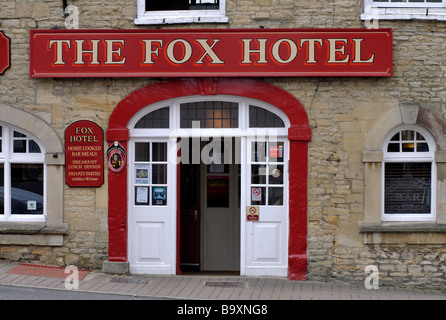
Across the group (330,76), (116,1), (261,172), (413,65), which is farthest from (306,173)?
(116,1)

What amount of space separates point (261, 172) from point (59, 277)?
12.1ft

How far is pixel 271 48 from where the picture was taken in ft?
32.6


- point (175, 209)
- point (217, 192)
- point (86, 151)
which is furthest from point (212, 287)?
point (86, 151)

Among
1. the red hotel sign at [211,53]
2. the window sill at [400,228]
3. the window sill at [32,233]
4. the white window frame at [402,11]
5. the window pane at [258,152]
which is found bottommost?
the window sill at [32,233]

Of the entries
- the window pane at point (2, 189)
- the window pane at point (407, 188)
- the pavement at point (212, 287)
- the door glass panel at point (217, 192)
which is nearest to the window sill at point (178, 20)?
the door glass panel at point (217, 192)

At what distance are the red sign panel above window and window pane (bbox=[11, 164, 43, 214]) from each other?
1697 mm

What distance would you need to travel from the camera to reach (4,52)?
10.2 metres

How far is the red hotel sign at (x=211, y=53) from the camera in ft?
32.4

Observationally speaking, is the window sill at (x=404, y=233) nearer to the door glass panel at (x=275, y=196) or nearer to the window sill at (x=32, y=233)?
the door glass panel at (x=275, y=196)

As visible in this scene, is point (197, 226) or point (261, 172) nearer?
point (261, 172)

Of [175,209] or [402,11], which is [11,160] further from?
[402,11]

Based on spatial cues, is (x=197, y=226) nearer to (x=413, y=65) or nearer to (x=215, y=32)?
(x=215, y=32)

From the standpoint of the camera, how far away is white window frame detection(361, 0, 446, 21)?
989cm

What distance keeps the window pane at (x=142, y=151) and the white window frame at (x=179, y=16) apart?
1.99m
